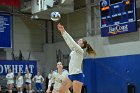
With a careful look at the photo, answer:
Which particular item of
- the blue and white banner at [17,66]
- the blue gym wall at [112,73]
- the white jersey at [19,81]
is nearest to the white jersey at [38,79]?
the blue and white banner at [17,66]

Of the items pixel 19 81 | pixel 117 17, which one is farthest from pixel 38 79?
pixel 117 17

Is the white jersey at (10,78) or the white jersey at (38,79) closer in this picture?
the white jersey at (10,78)

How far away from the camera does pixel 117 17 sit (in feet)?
58.7

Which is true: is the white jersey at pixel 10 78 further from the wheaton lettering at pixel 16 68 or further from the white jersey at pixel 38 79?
the white jersey at pixel 38 79

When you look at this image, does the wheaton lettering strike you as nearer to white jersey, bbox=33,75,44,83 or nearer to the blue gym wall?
white jersey, bbox=33,75,44,83

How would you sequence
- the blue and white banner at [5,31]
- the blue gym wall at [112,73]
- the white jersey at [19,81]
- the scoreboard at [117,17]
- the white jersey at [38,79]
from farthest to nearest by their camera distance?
the white jersey at [38,79]
the blue and white banner at [5,31]
the white jersey at [19,81]
the blue gym wall at [112,73]
the scoreboard at [117,17]

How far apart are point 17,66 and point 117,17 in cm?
824

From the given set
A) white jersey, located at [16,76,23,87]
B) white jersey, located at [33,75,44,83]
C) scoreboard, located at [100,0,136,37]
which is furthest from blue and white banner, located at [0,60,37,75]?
scoreboard, located at [100,0,136,37]

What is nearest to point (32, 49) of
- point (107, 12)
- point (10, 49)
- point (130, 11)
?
point (10, 49)

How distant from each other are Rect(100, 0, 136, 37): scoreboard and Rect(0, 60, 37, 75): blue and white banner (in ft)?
20.6

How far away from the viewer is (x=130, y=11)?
55.9 feet

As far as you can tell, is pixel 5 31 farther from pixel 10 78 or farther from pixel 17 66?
pixel 10 78

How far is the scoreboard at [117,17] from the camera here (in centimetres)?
1714

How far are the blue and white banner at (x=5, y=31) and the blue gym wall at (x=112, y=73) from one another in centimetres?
563
